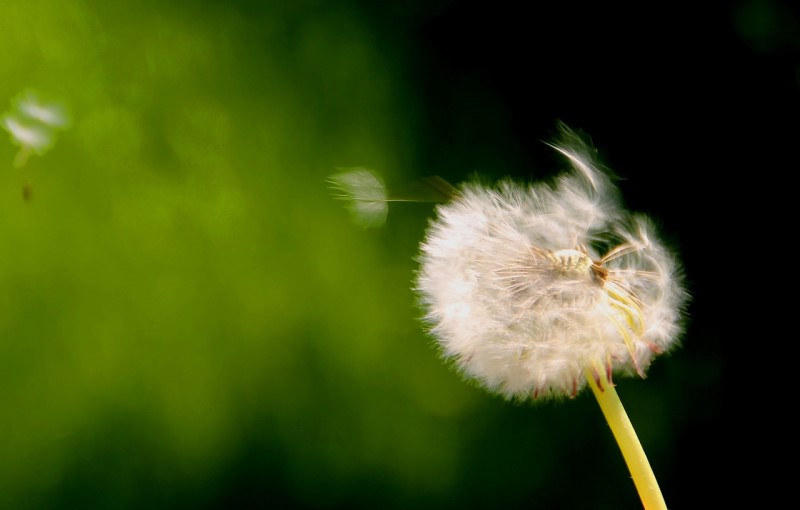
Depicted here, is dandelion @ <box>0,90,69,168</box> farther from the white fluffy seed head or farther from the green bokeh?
the white fluffy seed head

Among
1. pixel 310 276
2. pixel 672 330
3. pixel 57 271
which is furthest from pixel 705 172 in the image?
pixel 57 271

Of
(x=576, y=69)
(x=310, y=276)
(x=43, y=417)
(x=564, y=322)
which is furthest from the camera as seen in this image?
(x=576, y=69)

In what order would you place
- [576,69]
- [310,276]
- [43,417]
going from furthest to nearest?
[576,69] < [310,276] < [43,417]

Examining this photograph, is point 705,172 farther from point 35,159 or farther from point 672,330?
point 35,159

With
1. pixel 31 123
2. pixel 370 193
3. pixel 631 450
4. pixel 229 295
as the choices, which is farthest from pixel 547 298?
pixel 31 123

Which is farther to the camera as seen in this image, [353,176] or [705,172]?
[705,172]

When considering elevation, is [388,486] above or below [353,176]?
below

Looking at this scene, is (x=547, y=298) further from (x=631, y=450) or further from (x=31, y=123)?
(x=31, y=123)

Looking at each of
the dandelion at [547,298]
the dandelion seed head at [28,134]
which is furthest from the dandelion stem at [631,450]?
the dandelion seed head at [28,134]
